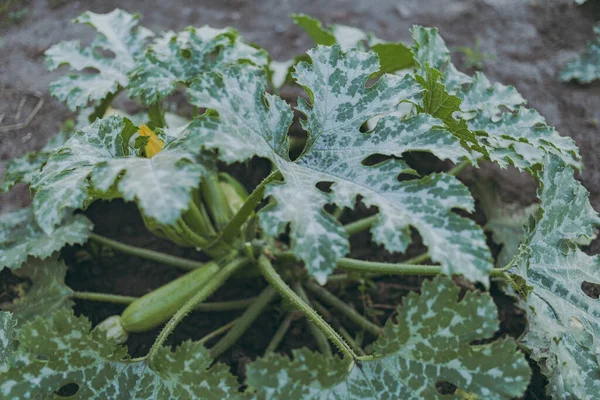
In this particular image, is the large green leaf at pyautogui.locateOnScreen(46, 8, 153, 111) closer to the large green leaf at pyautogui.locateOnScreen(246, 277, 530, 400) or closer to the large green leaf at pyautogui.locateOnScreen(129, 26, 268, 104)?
the large green leaf at pyautogui.locateOnScreen(129, 26, 268, 104)

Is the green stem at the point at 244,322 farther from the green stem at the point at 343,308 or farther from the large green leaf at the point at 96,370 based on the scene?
the large green leaf at the point at 96,370

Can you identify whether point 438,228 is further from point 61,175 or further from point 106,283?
point 106,283

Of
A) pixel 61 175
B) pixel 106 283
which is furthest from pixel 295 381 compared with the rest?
pixel 106 283

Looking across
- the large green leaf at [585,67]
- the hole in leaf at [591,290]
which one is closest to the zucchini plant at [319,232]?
the hole in leaf at [591,290]

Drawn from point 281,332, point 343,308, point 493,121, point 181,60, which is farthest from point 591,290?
point 181,60

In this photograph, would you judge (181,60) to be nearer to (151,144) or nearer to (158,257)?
(151,144)
